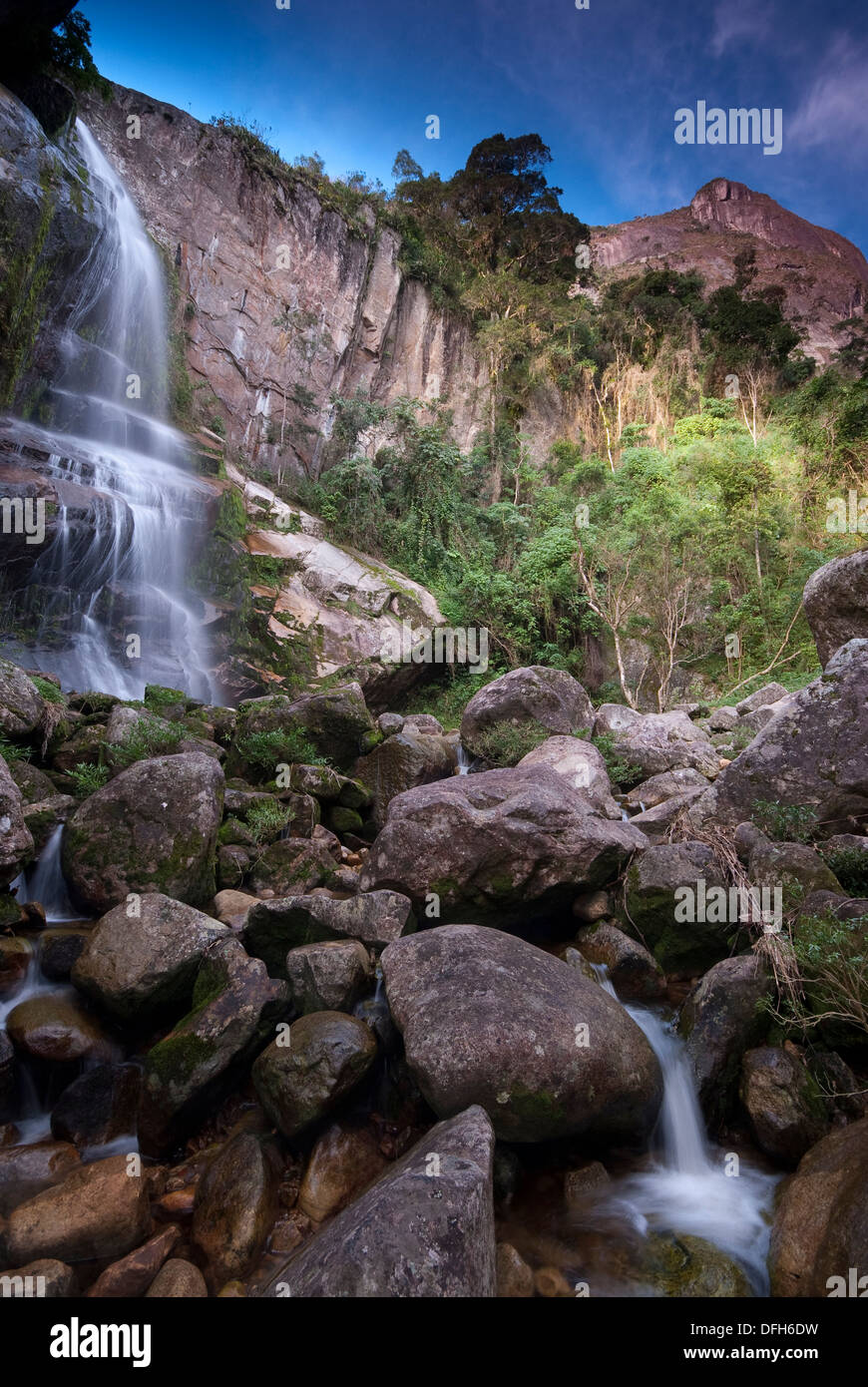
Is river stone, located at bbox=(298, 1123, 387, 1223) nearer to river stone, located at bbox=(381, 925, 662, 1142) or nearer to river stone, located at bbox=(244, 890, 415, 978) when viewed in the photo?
river stone, located at bbox=(381, 925, 662, 1142)

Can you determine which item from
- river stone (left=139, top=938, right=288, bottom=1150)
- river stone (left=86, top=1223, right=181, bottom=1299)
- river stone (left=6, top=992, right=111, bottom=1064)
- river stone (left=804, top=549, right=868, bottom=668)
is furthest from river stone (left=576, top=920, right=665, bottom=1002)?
river stone (left=804, top=549, right=868, bottom=668)

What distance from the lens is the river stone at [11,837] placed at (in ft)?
15.9

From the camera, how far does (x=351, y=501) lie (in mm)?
19406

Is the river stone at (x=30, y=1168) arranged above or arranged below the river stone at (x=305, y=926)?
below

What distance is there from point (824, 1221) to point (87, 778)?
6645 millimetres

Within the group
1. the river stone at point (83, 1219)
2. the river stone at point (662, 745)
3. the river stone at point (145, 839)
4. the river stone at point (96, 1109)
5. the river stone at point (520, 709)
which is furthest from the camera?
the river stone at point (520, 709)

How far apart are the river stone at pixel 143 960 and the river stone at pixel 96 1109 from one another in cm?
39

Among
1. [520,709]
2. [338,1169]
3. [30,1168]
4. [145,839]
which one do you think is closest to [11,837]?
[145,839]

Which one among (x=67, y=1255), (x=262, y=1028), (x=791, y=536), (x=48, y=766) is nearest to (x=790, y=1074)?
(x=262, y=1028)

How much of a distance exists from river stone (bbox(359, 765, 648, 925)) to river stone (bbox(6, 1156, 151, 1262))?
273 centimetres

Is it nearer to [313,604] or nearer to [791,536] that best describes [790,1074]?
[313,604]

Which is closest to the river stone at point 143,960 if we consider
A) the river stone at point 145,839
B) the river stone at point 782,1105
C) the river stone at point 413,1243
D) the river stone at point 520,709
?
the river stone at point 145,839

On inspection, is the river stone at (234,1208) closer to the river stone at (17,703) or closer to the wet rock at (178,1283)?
the wet rock at (178,1283)

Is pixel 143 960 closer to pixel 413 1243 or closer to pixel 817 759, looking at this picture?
pixel 413 1243
